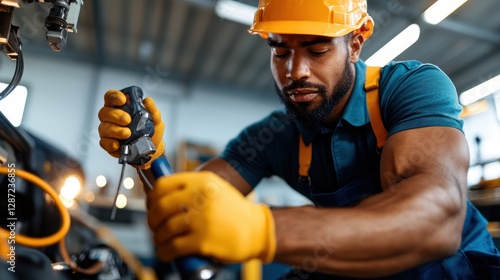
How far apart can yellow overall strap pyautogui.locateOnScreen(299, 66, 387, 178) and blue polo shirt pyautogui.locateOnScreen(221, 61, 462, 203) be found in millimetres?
15

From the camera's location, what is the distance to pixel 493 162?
2.98m

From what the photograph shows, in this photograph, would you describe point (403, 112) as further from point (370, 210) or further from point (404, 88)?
point (370, 210)

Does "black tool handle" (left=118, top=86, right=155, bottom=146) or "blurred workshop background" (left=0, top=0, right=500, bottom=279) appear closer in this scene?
"black tool handle" (left=118, top=86, right=155, bottom=146)

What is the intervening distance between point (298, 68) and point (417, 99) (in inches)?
12.0

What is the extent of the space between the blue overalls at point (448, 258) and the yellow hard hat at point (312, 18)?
0.60 feet

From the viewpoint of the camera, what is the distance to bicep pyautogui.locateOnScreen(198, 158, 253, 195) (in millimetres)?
1254

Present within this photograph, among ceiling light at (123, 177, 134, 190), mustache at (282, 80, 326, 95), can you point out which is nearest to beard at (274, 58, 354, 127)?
mustache at (282, 80, 326, 95)

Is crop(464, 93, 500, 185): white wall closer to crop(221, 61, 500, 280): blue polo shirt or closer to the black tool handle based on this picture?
crop(221, 61, 500, 280): blue polo shirt

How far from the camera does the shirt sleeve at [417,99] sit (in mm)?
817

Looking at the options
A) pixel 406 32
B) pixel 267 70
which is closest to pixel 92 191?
pixel 267 70

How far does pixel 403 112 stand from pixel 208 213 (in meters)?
0.60

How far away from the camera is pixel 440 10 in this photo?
11.2 ft

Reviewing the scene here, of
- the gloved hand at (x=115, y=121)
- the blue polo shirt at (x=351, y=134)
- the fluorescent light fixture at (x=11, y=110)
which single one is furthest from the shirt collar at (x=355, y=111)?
the fluorescent light fixture at (x=11, y=110)

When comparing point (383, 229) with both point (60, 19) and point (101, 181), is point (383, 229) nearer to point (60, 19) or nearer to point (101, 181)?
point (60, 19)
